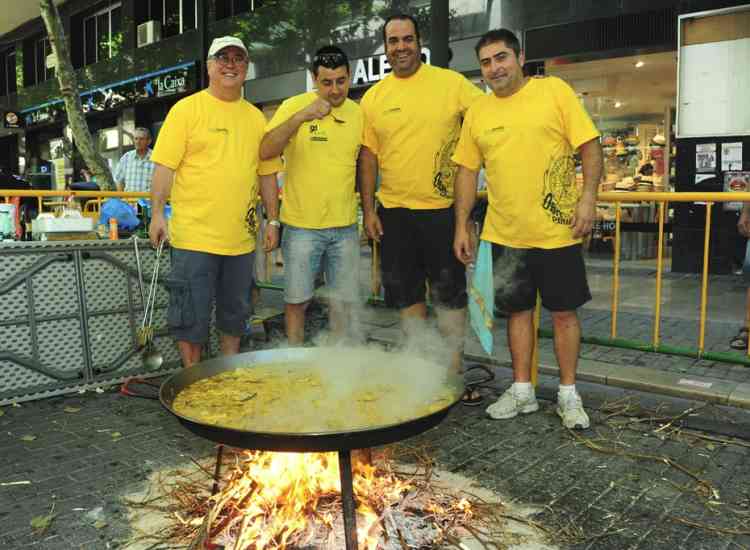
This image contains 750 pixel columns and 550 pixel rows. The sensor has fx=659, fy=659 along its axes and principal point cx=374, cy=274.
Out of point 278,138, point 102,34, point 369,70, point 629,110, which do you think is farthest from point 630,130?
point 102,34

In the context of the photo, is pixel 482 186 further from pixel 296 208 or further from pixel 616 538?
pixel 616 538

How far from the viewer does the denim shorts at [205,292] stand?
445 cm

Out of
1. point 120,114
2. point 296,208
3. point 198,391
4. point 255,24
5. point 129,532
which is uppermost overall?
point 255,24

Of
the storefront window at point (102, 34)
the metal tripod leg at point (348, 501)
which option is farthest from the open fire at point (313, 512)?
the storefront window at point (102, 34)

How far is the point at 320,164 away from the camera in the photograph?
4.63 metres

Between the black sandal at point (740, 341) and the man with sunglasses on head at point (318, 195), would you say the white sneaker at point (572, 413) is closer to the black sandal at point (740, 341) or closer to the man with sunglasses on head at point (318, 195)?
the man with sunglasses on head at point (318, 195)

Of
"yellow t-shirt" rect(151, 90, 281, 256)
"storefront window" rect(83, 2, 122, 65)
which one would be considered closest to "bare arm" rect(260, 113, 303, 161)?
"yellow t-shirt" rect(151, 90, 281, 256)

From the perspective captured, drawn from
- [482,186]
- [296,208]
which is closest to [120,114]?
[482,186]

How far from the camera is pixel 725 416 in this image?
175 inches

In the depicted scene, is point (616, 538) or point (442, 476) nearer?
point (616, 538)

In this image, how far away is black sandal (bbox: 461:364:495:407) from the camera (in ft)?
15.7

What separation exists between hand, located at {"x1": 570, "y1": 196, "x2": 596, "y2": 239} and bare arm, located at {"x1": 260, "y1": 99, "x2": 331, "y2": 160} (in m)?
1.67

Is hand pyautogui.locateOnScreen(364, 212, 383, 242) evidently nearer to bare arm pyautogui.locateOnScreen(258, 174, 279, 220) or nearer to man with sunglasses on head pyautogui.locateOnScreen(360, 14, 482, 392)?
man with sunglasses on head pyautogui.locateOnScreen(360, 14, 482, 392)

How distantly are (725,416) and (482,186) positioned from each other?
605cm
